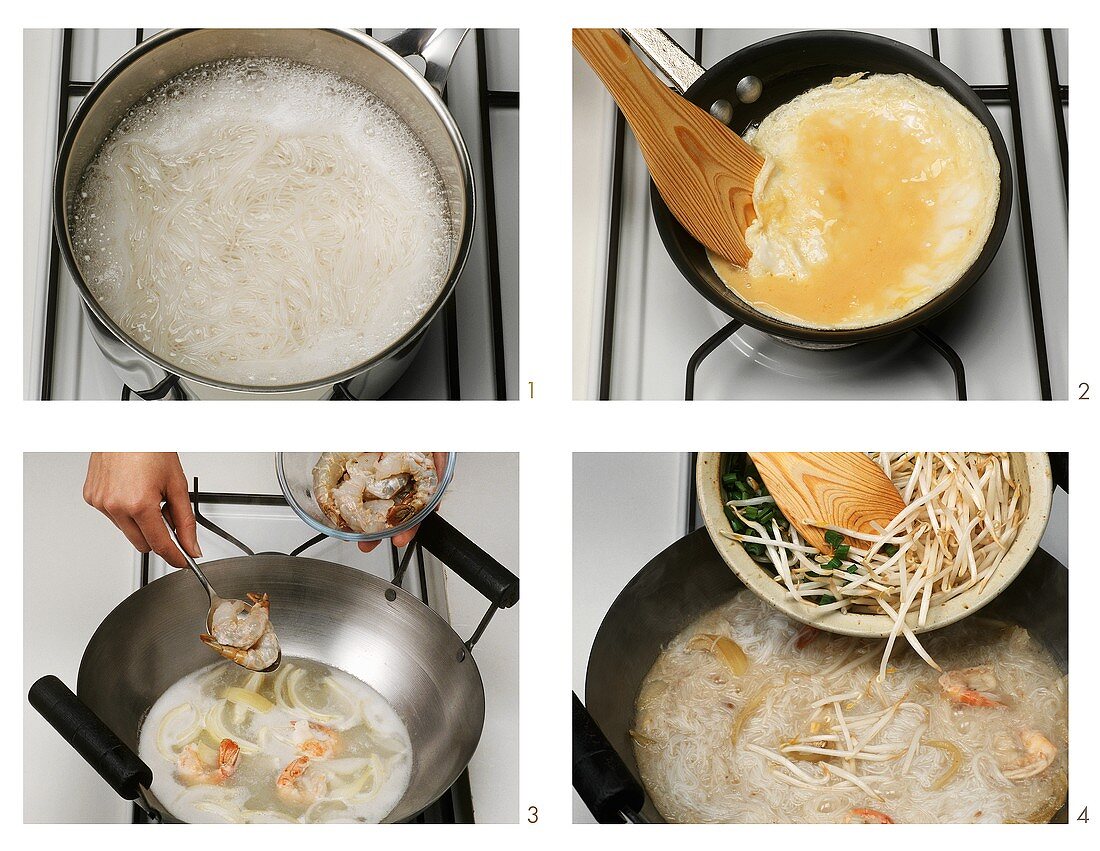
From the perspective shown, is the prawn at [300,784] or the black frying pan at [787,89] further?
the prawn at [300,784]

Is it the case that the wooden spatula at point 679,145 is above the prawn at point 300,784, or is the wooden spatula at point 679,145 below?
above

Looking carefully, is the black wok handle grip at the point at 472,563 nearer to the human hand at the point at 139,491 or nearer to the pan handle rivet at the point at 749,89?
the human hand at the point at 139,491

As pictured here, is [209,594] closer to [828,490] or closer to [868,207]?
[828,490]

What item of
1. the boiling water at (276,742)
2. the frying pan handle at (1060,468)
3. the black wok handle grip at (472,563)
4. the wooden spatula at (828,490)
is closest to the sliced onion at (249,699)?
the boiling water at (276,742)

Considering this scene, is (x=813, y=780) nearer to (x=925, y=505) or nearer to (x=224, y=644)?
(x=925, y=505)

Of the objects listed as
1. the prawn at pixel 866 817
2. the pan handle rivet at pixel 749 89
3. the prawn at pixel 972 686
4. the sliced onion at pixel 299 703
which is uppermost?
the pan handle rivet at pixel 749 89
